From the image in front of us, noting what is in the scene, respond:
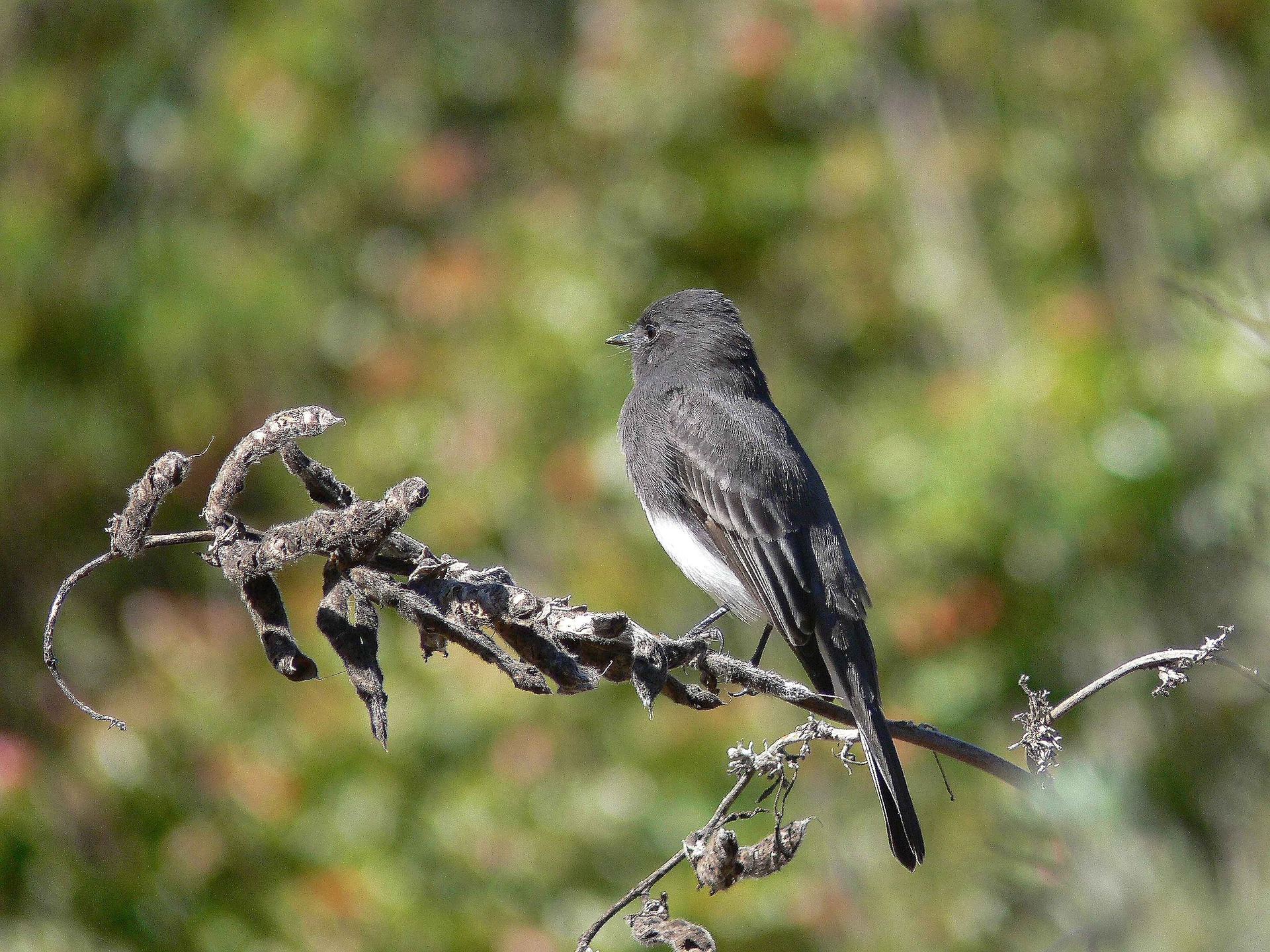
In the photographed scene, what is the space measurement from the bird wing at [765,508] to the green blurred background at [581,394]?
871mm

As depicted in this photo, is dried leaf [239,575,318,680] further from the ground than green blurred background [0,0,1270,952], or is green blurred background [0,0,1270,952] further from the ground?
green blurred background [0,0,1270,952]

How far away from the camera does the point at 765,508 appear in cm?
279

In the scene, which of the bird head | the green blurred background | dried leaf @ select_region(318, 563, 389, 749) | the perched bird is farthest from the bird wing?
dried leaf @ select_region(318, 563, 389, 749)

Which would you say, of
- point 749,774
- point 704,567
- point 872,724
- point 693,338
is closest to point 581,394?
point 693,338

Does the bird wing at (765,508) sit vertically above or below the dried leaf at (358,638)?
above

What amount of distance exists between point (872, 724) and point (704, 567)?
2.65 feet

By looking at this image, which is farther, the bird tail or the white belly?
the white belly

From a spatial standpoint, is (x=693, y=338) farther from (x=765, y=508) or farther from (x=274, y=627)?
(x=274, y=627)

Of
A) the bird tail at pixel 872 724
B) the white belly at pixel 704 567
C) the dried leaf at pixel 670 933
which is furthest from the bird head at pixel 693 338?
the dried leaf at pixel 670 933

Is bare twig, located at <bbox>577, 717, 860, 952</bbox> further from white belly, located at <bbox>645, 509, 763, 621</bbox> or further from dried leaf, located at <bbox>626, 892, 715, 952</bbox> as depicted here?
white belly, located at <bbox>645, 509, 763, 621</bbox>

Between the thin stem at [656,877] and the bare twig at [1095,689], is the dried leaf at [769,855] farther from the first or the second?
the bare twig at [1095,689]

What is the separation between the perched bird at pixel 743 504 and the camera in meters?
2.59

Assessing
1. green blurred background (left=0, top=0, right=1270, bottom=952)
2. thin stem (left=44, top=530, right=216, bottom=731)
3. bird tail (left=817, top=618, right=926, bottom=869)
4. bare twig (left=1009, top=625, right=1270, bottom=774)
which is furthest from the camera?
green blurred background (left=0, top=0, right=1270, bottom=952)

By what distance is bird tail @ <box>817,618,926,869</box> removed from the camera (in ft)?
6.55
